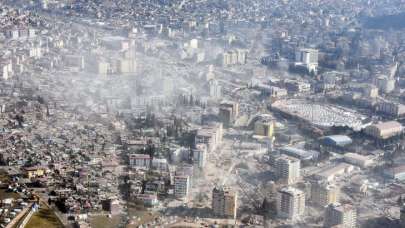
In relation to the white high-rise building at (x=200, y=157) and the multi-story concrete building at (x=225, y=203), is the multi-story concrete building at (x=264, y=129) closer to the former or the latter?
the white high-rise building at (x=200, y=157)

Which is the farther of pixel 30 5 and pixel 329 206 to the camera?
pixel 30 5

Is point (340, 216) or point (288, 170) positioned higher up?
point (288, 170)

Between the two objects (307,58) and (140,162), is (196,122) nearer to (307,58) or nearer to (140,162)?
(140,162)

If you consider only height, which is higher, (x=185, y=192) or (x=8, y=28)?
(x=8, y=28)

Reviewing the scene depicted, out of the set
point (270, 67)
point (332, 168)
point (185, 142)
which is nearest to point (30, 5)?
point (270, 67)

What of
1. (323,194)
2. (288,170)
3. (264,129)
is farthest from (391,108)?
(323,194)

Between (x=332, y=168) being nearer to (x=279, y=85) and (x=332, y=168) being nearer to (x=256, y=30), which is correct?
(x=279, y=85)

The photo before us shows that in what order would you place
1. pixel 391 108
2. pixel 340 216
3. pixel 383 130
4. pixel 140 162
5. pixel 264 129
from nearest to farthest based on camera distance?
1. pixel 340 216
2. pixel 140 162
3. pixel 264 129
4. pixel 383 130
5. pixel 391 108
